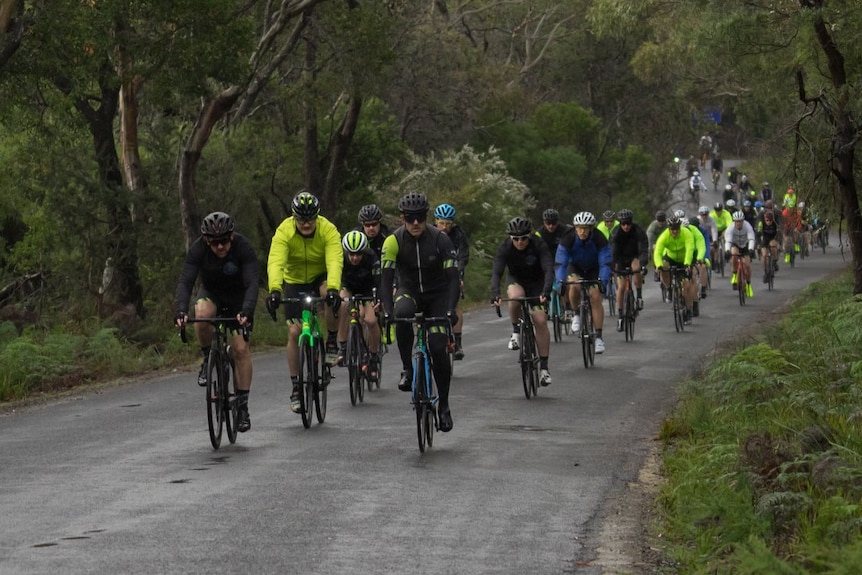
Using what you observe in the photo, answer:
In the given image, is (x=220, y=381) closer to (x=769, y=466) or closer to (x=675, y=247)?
(x=769, y=466)

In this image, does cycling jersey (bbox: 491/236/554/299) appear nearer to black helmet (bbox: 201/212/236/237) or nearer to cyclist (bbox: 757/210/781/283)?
black helmet (bbox: 201/212/236/237)

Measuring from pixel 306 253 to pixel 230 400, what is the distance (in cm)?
203

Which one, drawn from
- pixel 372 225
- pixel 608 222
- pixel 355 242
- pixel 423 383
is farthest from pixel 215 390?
pixel 608 222

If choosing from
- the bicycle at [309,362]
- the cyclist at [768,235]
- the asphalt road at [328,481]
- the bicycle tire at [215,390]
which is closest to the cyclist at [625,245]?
the asphalt road at [328,481]

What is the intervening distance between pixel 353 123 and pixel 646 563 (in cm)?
3065

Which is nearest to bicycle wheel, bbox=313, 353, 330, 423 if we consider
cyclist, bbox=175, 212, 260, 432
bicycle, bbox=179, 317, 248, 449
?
cyclist, bbox=175, 212, 260, 432

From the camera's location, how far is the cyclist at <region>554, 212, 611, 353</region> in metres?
20.9

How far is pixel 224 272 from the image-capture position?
13203 mm

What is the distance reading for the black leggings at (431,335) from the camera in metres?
12.8

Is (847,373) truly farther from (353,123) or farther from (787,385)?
(353,123)

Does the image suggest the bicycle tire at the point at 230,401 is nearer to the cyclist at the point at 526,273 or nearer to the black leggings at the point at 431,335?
A: the black leggings at the point at 431,335

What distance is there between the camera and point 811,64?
2442 centimetres

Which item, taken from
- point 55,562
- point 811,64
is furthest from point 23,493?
point 811,64

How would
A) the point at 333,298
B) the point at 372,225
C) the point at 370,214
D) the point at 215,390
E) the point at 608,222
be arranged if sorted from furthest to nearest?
1. the point at 608,222
2. the point at 372,225
3. the point at 370,214
4. the point at 333,298
5. the point at 215,390
